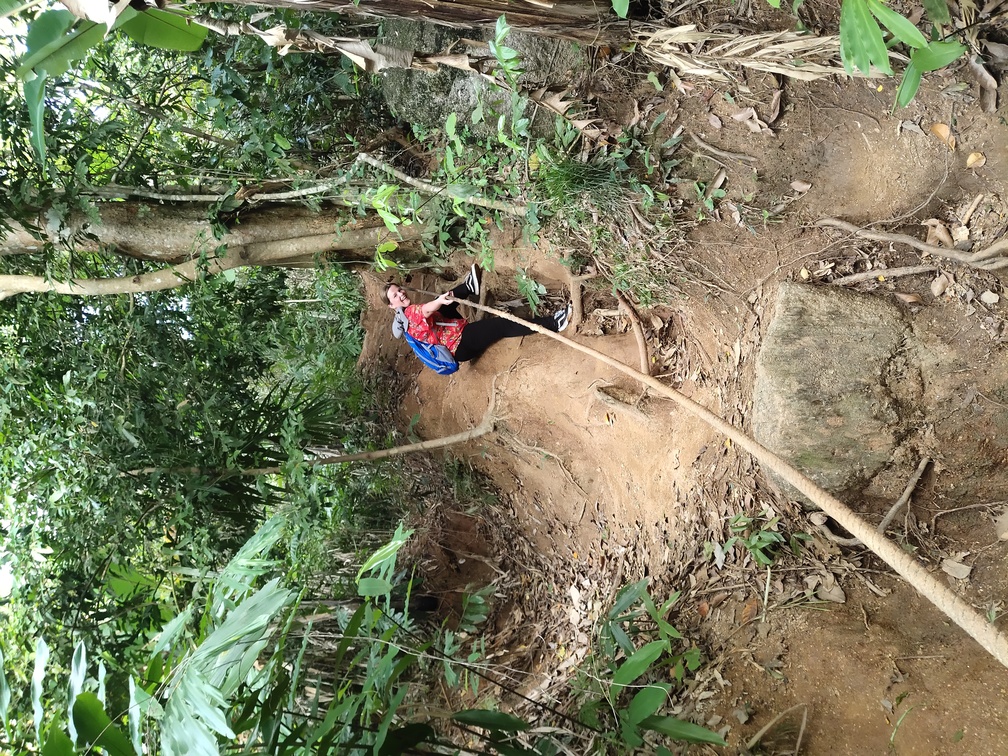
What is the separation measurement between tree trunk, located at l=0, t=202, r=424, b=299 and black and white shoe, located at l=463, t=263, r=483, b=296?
0.49m

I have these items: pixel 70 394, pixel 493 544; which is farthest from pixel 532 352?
pixel 70 394

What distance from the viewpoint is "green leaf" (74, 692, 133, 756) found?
1562 millimetres

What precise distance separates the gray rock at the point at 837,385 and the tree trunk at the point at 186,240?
264cm

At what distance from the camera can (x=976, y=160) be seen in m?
2.71

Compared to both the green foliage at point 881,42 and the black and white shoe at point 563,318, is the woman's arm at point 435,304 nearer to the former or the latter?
the black and white shoe at point 563,318

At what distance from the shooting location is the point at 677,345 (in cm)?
400

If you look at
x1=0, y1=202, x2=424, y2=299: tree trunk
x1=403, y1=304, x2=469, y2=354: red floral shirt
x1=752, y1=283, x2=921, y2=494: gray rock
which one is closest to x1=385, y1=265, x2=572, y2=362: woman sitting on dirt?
x1=403, y1=304, x2=469, y2=354: red floral shirt

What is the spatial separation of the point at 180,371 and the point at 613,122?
11.3 ft

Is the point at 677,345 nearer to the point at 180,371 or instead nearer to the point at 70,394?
the point at 180,371

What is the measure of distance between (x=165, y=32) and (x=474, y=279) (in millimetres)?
2963

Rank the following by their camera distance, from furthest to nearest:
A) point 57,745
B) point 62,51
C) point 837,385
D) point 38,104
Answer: point 837,385, point 57,745, point 62,51, point 38,104

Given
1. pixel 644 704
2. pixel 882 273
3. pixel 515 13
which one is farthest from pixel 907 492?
pixel 515 13

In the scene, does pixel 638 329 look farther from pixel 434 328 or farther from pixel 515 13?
pixel 515 13

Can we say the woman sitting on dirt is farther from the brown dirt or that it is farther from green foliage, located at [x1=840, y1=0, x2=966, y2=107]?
green foliage, located at [x1=840, y1=0, x2=966, y2=107]
